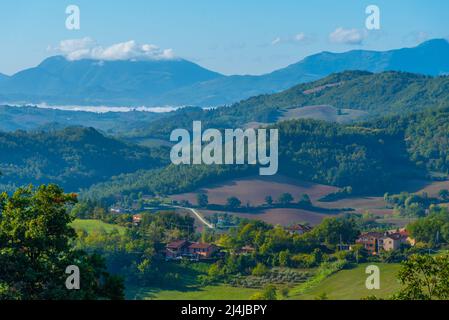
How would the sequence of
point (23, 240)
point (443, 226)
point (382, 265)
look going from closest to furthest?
point (23, 240) → point (382, 265) → point (443, 226)

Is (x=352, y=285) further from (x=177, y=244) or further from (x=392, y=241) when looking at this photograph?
(x=177, y=244)

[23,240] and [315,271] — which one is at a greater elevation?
[23,240]

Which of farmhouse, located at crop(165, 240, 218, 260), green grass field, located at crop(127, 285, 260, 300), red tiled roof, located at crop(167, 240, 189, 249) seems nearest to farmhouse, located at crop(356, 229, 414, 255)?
farmhouse, located at crop(165, 240, 218, 260)

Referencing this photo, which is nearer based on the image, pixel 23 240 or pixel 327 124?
pixel 23 240

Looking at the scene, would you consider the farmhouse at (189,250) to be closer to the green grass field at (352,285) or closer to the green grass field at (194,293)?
the green grass field at (194,293)

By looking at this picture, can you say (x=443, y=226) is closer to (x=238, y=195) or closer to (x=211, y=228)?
(x=211, y=228)

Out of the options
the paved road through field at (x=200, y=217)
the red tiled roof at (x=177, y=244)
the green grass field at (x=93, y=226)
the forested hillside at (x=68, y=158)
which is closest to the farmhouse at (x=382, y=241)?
the red tiled roof at (x=177, y=244)
